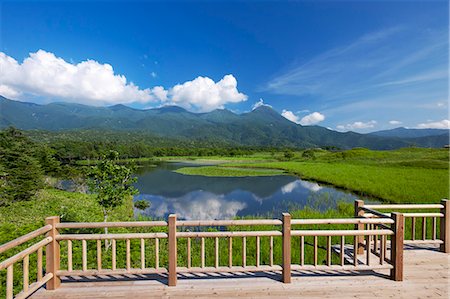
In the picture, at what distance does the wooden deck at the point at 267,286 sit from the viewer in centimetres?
423

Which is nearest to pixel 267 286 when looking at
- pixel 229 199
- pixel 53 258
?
pixel 53 258

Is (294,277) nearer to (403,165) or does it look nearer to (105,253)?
(105,253)

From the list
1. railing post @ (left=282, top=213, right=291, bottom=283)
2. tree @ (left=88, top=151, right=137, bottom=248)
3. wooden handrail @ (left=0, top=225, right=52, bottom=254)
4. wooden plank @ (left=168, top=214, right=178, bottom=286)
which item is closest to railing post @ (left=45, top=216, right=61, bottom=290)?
wooden handrail @ (left=0, top=225, right=52, bottom=254)

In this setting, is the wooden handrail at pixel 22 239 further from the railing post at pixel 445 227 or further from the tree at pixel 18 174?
the tree at pixel 18 174

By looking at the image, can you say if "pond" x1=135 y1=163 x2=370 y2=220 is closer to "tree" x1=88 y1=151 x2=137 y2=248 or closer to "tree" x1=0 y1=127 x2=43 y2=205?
"tree" x1=88 y1=151 x2=137 y2=248

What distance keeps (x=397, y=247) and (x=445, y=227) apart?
2.57 meters

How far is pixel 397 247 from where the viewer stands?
183 inches

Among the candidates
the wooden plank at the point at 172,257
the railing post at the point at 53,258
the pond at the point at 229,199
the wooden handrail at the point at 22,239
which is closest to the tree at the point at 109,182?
the railing post at the point at 53,258

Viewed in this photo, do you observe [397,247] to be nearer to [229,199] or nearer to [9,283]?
[9,283]

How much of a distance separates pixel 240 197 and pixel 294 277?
1727 centimetres

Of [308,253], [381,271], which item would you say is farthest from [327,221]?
[308,253]

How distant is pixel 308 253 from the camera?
317 inches

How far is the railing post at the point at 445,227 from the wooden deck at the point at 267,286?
1309 millimetres

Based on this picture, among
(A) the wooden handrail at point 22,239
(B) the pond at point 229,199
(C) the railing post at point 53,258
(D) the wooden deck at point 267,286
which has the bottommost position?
(B) the pond at point 229,199
